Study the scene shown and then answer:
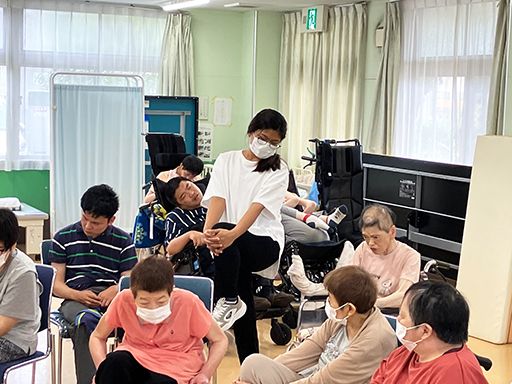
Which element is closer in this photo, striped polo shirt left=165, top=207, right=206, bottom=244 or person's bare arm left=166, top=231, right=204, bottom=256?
person's bare arm left=166, top=231, right=204, bottom=256

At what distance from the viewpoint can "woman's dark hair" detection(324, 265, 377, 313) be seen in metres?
2.84

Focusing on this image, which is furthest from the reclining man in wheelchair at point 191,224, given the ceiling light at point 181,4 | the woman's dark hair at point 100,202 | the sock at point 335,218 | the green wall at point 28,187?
the green wall at point 28,187

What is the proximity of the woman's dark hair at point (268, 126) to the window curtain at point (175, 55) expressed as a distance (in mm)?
4910

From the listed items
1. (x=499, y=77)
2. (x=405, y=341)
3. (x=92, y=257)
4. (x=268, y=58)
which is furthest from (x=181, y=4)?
(x=405, y=341)

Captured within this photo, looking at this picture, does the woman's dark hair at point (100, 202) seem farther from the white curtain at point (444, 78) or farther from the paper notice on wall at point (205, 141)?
the paper notice on wall at point (205, 141)

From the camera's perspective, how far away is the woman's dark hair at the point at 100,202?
11.5ft

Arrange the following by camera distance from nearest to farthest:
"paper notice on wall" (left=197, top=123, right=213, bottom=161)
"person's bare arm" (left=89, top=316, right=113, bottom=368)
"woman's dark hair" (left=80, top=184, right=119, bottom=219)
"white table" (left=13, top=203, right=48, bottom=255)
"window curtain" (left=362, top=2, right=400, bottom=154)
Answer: "person's bare arm" (left=89, top=316, right=113, bottom=368), "woman's dark hair" (left=80, top=184, right=119, bottom=219), "window curtain" (left=362, top=2, right=400, bottom=154), "white table" (left=13, top=203, right=48, bottom=255), "paper notice on wall" (left=197, top=123, right=213, bottom=161)

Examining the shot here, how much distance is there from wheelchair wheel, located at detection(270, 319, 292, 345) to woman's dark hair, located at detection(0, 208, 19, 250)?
2286 mm

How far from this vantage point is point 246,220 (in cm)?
376

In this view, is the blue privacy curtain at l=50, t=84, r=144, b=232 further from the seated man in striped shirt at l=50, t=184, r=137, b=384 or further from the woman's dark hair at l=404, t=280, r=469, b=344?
the woman's dark hair at l=404, t=280, r=469, b=344

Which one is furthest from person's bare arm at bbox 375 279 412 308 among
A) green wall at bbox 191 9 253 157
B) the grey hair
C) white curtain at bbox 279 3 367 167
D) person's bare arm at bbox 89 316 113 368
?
green wall at bbox 191 9 253 157

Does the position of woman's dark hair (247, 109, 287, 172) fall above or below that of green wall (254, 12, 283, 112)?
below

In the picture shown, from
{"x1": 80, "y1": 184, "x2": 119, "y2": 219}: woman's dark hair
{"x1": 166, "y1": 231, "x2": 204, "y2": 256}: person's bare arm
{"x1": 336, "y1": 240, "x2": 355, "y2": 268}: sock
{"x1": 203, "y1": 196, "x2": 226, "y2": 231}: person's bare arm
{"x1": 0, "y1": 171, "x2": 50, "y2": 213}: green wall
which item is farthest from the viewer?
{"x1": 0, "y1": 171, "x2": 50, "y2": 213}: green wall

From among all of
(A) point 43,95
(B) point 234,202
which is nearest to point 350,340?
(B) point 234,202
